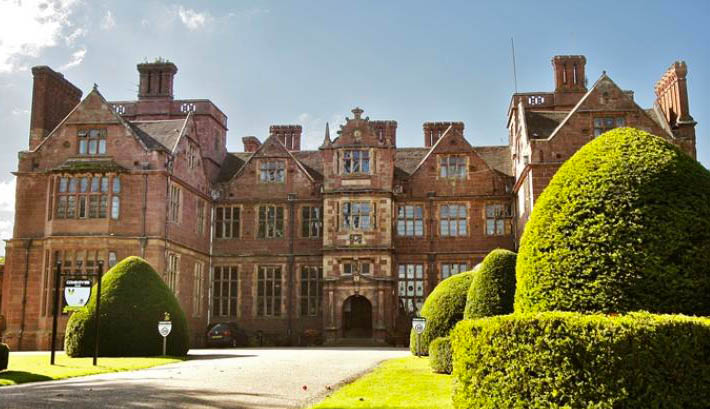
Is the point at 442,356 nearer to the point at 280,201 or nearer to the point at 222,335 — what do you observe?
the point at 222,335

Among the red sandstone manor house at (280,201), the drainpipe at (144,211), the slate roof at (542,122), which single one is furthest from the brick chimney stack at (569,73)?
the drainpipe at (144,211)

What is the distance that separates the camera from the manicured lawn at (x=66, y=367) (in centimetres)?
1468

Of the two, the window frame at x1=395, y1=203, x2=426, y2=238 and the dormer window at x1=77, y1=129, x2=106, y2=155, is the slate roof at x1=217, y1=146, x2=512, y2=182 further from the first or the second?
the dormer window at x1=77, y1=129, x2=106, y2=155

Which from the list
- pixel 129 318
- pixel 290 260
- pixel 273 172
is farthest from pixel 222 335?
pixel 129 318

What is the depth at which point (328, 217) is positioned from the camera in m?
34.3

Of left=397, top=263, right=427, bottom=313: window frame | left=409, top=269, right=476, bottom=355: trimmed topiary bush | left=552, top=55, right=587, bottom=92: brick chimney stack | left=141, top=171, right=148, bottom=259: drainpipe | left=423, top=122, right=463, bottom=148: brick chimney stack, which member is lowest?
left=409, top=269, right=476, bottom=355: trimmed topiary bush

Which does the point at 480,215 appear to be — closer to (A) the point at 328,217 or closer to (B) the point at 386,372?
(A) the point at 328,217

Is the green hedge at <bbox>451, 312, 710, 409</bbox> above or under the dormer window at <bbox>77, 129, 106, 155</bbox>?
under

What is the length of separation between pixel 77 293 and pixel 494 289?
11.7 meters

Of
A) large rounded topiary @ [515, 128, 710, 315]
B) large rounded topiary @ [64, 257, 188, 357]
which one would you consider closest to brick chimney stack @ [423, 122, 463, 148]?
large rounded topiary @ [64, 257, 188, 357]

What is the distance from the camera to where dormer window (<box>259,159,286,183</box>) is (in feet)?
120

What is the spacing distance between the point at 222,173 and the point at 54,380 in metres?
25.1

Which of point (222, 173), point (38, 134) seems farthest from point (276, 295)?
point (38, 134)

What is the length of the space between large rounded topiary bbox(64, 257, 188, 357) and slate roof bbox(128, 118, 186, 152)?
9.78m
